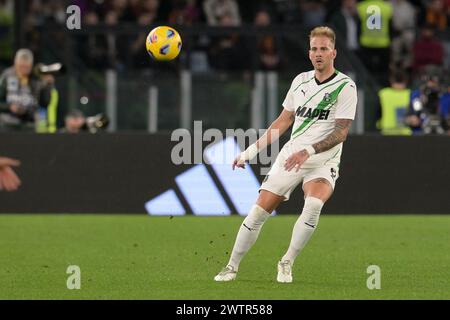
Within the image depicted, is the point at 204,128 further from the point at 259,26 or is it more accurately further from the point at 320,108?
the point at 320,108

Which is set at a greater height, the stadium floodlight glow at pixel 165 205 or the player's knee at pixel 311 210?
the player's knee at pixel 311 210

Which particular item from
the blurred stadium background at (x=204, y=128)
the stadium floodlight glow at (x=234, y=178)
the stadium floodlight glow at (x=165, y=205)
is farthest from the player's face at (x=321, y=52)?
the stadium floodlight glow at (x=165, y=205)

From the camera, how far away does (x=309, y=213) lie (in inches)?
445

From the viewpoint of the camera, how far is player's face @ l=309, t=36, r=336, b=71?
1106 cm

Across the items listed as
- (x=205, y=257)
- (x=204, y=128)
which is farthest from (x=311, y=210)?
(x=204, y=128)

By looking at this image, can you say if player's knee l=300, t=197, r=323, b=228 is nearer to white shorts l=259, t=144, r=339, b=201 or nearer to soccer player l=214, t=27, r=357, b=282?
soccer player l=214, t=27, r=357, b=282

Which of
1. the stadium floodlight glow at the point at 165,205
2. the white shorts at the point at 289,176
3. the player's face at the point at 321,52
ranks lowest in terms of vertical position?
the stadium floodlight glow at the point at 165,205

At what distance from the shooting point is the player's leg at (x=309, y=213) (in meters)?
11.3

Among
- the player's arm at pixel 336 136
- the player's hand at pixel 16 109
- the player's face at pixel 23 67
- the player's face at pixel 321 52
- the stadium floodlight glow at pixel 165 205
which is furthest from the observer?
the player's hand at pixel 16 109

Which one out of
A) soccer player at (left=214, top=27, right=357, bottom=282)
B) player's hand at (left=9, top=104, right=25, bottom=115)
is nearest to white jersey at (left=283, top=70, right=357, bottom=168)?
soccer player at (left=214, top=27, right=357, bottom=282)

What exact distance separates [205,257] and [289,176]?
7.47ft

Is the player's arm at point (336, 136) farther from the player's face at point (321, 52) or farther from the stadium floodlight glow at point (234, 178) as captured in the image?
the stadium floodlight glow at point (234, 178)

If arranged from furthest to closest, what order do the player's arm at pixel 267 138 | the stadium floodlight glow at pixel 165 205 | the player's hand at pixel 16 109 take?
the player's hand at pixel 16 109 < the stadium floodlight glow at pixel 165 205 < the player's arm at pixel 267 138

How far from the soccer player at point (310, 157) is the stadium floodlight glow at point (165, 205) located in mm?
6361
